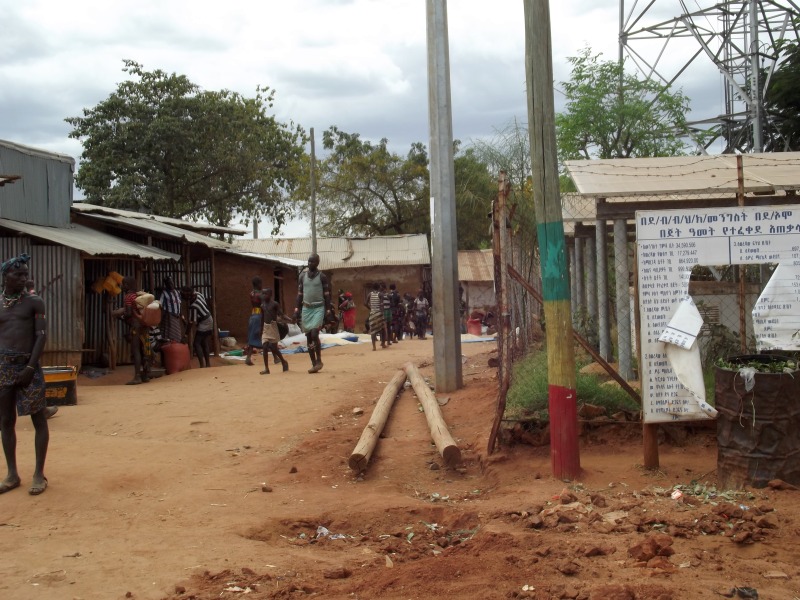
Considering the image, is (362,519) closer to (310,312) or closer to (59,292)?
(310,312)

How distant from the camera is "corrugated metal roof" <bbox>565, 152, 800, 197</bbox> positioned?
7781 millimetres

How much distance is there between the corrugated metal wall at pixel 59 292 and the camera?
13.1 m

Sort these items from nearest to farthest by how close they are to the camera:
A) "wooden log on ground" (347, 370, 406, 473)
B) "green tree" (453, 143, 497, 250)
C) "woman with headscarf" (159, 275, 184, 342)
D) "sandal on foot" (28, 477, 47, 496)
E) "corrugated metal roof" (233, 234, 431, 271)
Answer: "sandal on foot" (28, 477, 47, 496), "wooden log on ground" (347, 370, 406, 473), "woman with headscarf" (159, 275, 184, 342), "green tree" (453, 143, 497, 250), "corrugated metal roof" (233, 234, 431, 271)

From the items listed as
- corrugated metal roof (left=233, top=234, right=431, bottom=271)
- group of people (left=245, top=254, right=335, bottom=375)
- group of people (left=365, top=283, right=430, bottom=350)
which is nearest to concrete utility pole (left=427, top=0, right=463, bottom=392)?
group of people (left=245, top=254, right=335, bottom=375)

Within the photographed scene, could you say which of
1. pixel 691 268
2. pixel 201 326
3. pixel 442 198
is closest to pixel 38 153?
pixel 201 326

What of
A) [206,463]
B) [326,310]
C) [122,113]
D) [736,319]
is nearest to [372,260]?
[122,113]

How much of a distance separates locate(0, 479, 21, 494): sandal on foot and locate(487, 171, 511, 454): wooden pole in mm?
3846

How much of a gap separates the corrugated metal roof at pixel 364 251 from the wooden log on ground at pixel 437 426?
20.1m

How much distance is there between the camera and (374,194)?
1494 inches

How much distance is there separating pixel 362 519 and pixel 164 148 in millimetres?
24481

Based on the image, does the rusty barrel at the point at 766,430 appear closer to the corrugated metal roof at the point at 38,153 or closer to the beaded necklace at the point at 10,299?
the beaded necklace at the point at 10,299

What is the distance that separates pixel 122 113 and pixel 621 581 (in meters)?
26.8

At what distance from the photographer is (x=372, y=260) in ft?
103

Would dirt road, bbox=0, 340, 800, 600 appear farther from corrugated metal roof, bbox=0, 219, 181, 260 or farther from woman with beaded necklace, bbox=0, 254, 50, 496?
corrugated metal roof, bbox=0, 219, 181, 260
